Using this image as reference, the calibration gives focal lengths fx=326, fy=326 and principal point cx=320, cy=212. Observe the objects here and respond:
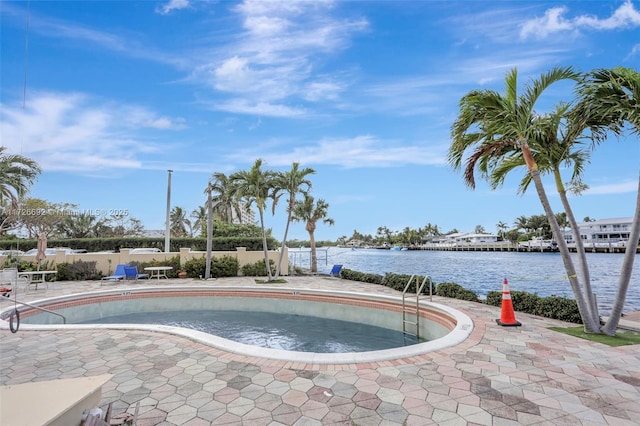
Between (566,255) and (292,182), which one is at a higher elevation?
(292,182)

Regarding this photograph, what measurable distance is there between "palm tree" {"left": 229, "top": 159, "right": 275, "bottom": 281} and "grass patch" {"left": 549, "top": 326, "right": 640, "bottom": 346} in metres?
11.1

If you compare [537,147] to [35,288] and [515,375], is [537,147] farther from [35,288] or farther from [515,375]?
[35,288]

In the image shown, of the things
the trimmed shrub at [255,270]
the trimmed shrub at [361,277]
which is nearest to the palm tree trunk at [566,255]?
the trimmed shrub at [361,277]

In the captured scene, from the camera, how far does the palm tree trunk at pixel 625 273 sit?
5.38 meters

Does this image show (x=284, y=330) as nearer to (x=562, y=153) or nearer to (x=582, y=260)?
(x=582, y=260)

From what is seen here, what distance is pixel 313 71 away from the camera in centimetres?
1132

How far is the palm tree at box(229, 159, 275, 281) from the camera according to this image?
15.1 meters

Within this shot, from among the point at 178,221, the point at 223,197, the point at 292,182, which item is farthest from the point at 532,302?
the point at 178,221

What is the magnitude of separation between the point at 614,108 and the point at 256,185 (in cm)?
1262

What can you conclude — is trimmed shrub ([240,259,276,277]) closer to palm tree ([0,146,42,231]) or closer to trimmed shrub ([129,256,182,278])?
trimmed shrub ([129,256,182,278])

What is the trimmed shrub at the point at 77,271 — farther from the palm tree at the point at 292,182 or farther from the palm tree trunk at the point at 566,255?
the palm tree trunk at the point at 566,255

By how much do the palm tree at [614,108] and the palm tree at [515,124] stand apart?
341mm

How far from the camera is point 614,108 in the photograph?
516 cm

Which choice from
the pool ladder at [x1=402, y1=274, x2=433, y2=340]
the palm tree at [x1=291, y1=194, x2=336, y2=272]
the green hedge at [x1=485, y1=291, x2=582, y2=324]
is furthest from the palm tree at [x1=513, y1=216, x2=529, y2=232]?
the pool ladder at [x1=402, y1=274, x2=433, y2=340]
